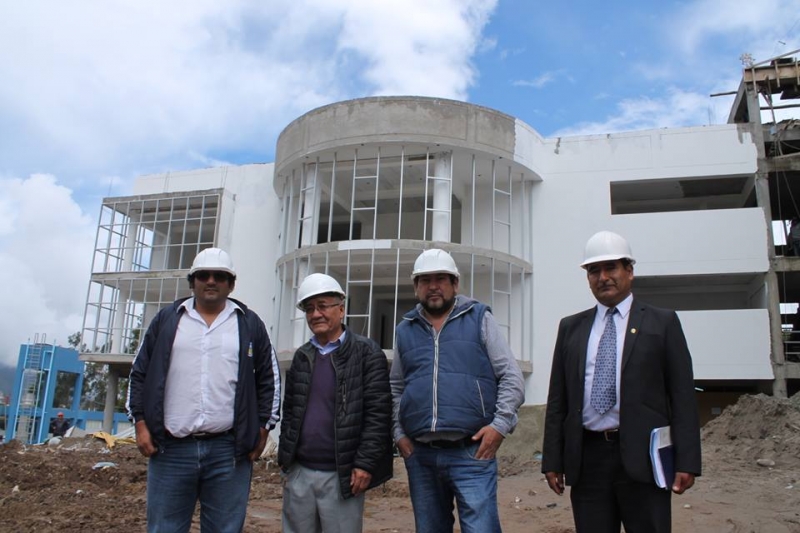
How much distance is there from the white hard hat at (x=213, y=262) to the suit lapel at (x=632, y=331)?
2.38 m

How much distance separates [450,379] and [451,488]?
0.62m

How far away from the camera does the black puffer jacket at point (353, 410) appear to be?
3.76m

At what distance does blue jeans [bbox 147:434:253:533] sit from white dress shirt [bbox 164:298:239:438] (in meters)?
0.10

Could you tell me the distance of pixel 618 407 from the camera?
3273 mm

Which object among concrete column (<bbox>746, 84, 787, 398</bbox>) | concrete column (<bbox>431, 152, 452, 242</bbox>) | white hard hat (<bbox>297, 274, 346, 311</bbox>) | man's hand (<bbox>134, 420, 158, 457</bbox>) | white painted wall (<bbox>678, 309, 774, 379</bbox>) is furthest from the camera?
concrete column (<bbox>431, 152, 452, 242</bbox>)

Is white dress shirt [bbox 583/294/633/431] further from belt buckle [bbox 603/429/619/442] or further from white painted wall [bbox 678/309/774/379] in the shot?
white painted wall [bbox 678/309/774/379]

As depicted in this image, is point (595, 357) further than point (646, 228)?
No

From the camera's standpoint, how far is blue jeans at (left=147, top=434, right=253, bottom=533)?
146 inches

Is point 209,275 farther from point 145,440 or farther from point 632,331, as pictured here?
point 632,331

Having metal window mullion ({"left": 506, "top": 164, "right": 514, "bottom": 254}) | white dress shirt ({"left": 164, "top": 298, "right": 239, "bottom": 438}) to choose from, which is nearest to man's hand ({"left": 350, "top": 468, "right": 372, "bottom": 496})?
white dress shirt ({"left": 164, "top": 298, "right": 239, "bottom": 438})

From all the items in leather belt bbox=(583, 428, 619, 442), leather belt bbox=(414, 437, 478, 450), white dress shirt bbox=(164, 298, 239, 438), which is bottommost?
leather belt bbox=(414, 437, 478, 450)

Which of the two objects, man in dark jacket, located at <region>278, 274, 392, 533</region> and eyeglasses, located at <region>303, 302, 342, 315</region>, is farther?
eyeglasses, located at <region>303, 302, 342, 315</region>

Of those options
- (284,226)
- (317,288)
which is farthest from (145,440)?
(284,226)

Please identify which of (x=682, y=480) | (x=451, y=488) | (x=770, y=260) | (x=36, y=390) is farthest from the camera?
(x=36, y=390)
